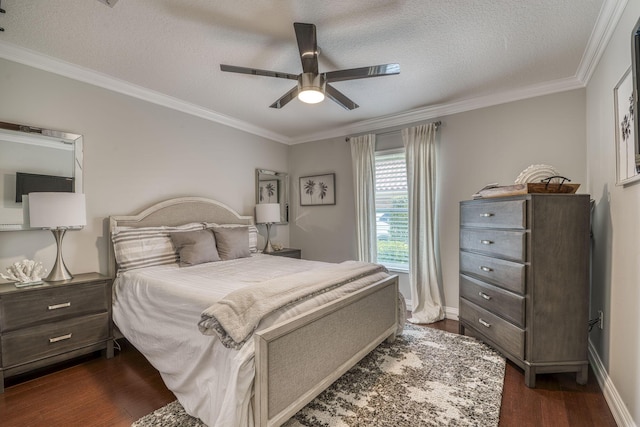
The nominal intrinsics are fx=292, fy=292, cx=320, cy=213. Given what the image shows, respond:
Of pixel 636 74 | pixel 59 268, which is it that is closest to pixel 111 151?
pixel 59 268

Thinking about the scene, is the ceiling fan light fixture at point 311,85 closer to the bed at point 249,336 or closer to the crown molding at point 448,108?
the bed at point 249,336

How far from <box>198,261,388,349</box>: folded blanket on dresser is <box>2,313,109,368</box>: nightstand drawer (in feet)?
5.20

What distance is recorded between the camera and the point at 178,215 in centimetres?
330

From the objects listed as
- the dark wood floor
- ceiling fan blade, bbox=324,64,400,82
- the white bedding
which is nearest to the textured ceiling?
ceiling fan blade, bbox=324,64,400,82

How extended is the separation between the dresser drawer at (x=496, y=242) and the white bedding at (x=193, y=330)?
1.41m

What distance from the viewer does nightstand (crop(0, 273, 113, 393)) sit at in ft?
6.70

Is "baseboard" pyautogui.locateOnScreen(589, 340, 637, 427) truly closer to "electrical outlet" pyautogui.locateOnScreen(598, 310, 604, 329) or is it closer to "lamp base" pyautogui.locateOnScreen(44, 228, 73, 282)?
"electrical outlet" pyautogui.locateOnScreen(598, 310, 604, 329)

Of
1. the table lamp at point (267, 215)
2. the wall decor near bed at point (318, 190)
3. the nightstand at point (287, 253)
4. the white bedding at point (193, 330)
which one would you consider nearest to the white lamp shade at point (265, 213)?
the table lamp at point (267, 215)

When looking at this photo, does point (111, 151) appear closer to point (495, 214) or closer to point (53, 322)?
point (53, 322)

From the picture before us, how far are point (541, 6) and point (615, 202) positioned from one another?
4.47ft

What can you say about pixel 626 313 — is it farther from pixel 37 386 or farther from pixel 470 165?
pixel 37 386

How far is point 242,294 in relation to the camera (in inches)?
63.4

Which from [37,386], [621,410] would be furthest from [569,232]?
[37,386]

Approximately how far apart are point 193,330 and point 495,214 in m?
2.39
